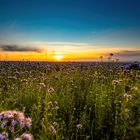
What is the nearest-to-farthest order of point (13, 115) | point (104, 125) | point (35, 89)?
point (13, 115)
point (104, 125)
point (35, 89)

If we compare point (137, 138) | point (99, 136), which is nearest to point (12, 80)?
point (99, 136)

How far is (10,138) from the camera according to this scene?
3627 mm

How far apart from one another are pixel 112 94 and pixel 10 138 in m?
5.02

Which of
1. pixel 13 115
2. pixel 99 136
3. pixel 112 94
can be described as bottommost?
pixel 99 136

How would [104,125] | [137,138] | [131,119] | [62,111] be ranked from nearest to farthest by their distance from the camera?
[137,138] → [131,119] → [104,125] → [62,111]

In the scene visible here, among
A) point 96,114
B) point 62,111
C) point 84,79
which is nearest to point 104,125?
point 96,114

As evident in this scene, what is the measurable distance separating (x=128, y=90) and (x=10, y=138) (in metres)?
5.14

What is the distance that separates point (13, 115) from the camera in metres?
3.45

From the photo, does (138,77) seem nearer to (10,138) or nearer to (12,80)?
(12,80)

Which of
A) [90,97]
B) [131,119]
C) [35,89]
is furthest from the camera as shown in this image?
[35,89]

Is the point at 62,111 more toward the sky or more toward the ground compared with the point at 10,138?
more toward the ground

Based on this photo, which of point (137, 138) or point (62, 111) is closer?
point (137, 138)

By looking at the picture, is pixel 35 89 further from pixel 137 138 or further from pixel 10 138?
pixel 10 138

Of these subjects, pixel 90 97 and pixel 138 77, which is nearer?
pixel 90 97
